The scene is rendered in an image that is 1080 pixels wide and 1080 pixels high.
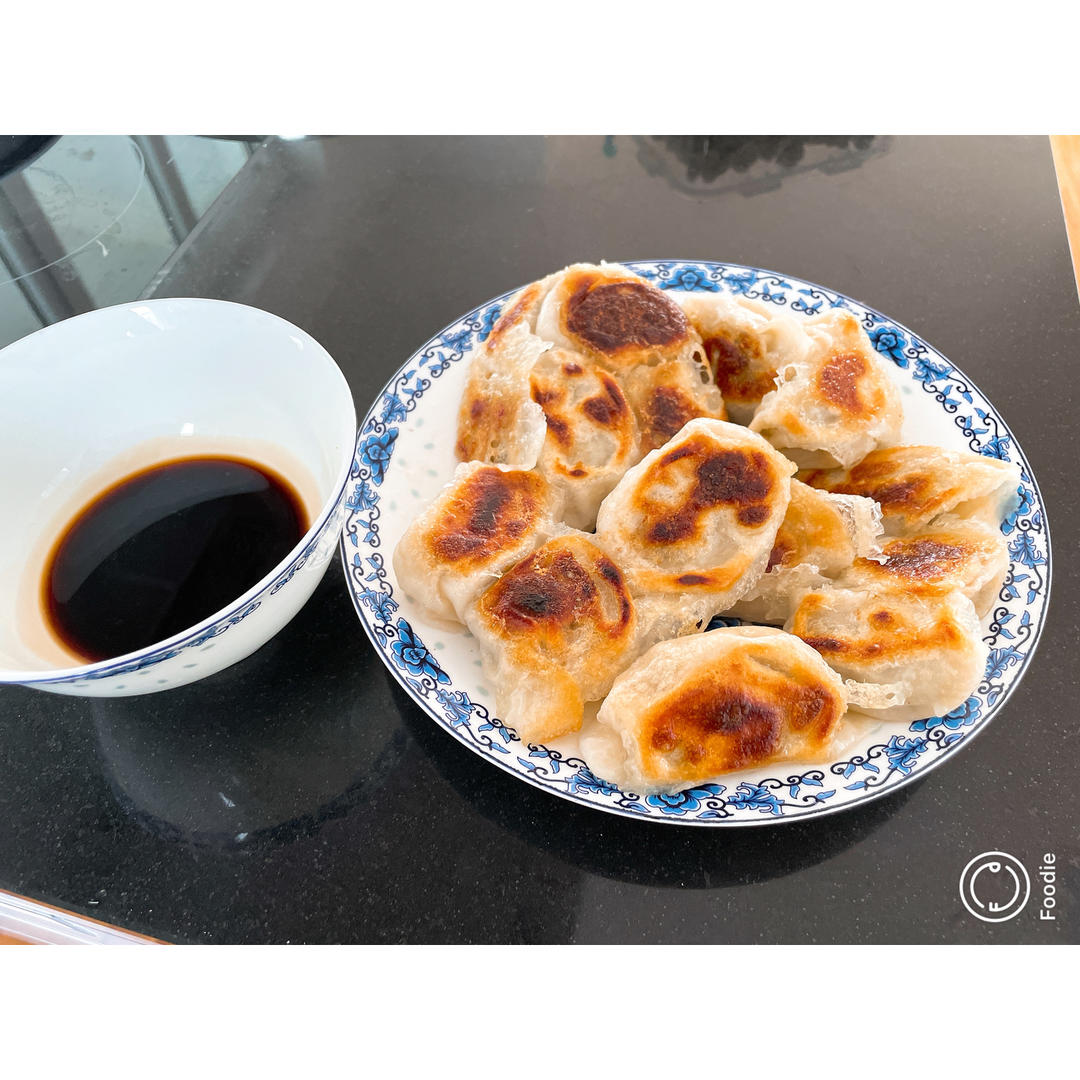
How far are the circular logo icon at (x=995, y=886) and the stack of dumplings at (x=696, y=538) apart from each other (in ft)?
0.62

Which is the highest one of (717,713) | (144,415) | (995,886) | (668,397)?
(144,415)

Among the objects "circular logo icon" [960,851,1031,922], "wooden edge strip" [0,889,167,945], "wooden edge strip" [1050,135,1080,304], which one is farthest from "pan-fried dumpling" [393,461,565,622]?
"wooden edge strip" [1050,135,1080,304]

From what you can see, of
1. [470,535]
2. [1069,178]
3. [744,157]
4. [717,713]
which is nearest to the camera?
[717,713]

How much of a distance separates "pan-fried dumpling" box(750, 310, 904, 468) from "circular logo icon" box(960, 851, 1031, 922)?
0.46 meters

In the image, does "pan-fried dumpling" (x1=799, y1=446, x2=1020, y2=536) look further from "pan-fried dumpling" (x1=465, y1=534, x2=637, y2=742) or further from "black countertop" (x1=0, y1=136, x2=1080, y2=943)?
"pan-fried dumpling" (x1=465, y1=534, x2=637, y2=742)

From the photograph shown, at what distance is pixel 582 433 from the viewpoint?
99cm

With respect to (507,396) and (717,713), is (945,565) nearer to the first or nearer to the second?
(717,713)

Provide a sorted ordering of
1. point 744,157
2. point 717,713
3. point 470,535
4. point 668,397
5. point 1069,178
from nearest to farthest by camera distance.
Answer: point 717,713, point 470,535, point 668,397, point 1069,178, point 744,157

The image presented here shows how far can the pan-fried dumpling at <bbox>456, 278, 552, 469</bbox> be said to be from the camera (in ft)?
3.24

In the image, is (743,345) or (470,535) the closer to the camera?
(470,535)

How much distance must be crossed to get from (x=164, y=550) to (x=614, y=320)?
→ 611 mm

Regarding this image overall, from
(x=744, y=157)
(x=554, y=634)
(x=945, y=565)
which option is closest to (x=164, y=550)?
(x=554, y=634)

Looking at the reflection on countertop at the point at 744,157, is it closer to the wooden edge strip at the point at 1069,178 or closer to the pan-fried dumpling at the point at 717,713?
the wooden edge strip at the point at 1069,178

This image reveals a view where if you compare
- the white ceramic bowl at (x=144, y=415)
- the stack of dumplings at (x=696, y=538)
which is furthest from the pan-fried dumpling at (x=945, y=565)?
the white ceramic bowl at (x=144, y=415)
